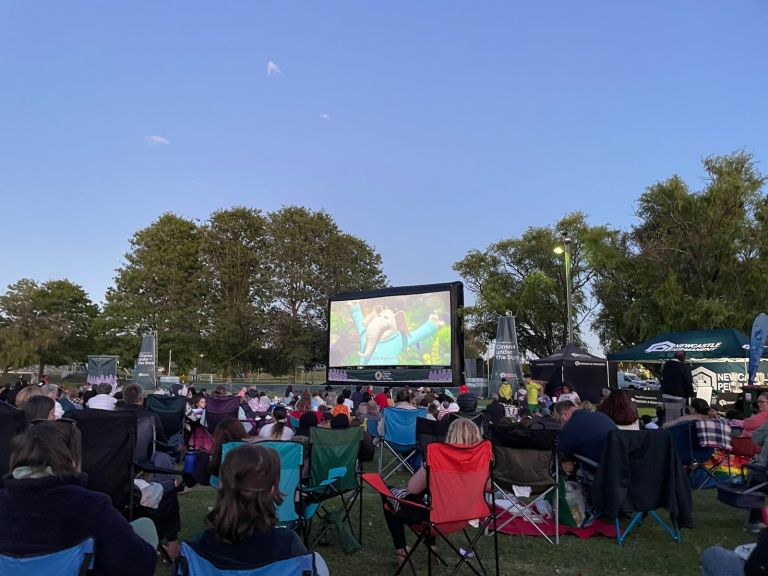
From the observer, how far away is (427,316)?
19109 millimetres

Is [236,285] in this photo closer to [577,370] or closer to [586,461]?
[577,370]

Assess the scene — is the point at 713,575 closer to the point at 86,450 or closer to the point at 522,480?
the point at 522,480

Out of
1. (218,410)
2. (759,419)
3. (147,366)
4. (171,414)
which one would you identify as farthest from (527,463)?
(147,366)

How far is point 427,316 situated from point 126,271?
26.1 meters

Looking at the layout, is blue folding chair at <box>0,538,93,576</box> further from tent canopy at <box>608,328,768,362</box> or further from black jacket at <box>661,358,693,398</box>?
tent canopy at <box>608,328,768,362</box>

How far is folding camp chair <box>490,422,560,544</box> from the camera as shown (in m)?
4.80

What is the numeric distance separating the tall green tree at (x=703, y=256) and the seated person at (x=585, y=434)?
19038mm

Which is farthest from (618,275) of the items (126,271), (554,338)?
(126,271)

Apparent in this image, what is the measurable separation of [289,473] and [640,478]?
103 inches

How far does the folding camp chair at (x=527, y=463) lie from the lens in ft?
15.8

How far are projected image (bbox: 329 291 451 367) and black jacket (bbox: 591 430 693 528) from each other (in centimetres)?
1389

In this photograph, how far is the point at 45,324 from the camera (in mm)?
41125

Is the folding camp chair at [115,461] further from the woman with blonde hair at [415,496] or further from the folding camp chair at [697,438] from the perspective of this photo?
the folding camp chair at [697,438]

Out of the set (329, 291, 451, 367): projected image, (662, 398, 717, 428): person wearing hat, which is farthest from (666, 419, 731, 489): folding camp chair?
(329, 291, 451, 367): projected image
